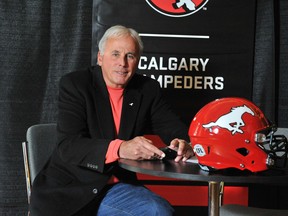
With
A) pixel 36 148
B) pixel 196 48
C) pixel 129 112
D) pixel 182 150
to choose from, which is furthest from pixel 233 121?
pixel 196 48

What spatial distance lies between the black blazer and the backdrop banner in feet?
2.44

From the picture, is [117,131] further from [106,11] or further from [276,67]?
[276,67]

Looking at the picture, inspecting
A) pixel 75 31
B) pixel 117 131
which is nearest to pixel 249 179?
pixel 117 131

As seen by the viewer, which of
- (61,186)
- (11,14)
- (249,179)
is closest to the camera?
(249,179)

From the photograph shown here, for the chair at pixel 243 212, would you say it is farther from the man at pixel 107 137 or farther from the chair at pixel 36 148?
the chair at pixel 36 148

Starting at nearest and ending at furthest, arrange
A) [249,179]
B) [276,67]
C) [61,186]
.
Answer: [249,179] → [61,186] → [276,67]

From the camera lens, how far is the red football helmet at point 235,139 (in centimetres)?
216

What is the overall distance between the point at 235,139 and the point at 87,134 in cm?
81

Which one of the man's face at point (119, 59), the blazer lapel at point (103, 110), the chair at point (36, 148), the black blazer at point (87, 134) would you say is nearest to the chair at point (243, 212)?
the black blazer at point (87, 134)

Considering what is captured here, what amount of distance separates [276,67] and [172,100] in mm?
741

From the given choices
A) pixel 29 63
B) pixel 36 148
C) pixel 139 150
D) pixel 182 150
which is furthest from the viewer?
pixel 29 63

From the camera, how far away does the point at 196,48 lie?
12.2 ft

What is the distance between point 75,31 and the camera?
366cm

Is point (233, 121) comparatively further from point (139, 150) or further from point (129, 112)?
point (129, 112)
